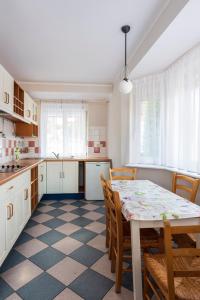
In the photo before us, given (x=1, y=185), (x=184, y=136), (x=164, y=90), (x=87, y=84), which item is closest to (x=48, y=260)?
(x=1, y=185)

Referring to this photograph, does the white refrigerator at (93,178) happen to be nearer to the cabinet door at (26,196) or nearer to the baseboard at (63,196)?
the baseboard at (63,196)

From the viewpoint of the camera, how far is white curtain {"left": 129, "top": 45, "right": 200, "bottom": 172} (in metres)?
2.07

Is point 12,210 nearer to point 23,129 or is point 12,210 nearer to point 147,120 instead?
point 23,129

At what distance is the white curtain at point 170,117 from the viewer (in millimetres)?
2070

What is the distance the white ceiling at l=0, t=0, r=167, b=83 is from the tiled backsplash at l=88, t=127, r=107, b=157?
4.59 ft

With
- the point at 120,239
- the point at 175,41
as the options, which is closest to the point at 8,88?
the point at 175,41

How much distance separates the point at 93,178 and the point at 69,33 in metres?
2.47

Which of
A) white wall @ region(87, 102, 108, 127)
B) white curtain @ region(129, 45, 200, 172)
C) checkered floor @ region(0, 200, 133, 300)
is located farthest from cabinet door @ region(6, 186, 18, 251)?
white wall @ region(87, 102, 108, 127)

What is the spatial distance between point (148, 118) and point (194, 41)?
1.19 m

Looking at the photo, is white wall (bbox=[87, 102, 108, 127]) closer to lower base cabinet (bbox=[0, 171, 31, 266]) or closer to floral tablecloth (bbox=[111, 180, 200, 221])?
lower base cabinet (bbox=[0, 171, 31, 266])

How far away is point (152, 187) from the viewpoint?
193 centimetres

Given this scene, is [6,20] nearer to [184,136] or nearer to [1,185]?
[1,185]

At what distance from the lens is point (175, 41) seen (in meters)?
1.91

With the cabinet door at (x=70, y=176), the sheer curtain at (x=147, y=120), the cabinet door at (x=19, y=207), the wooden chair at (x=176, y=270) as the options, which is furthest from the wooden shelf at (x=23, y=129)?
the wooden chair at (x=176, y=270)
